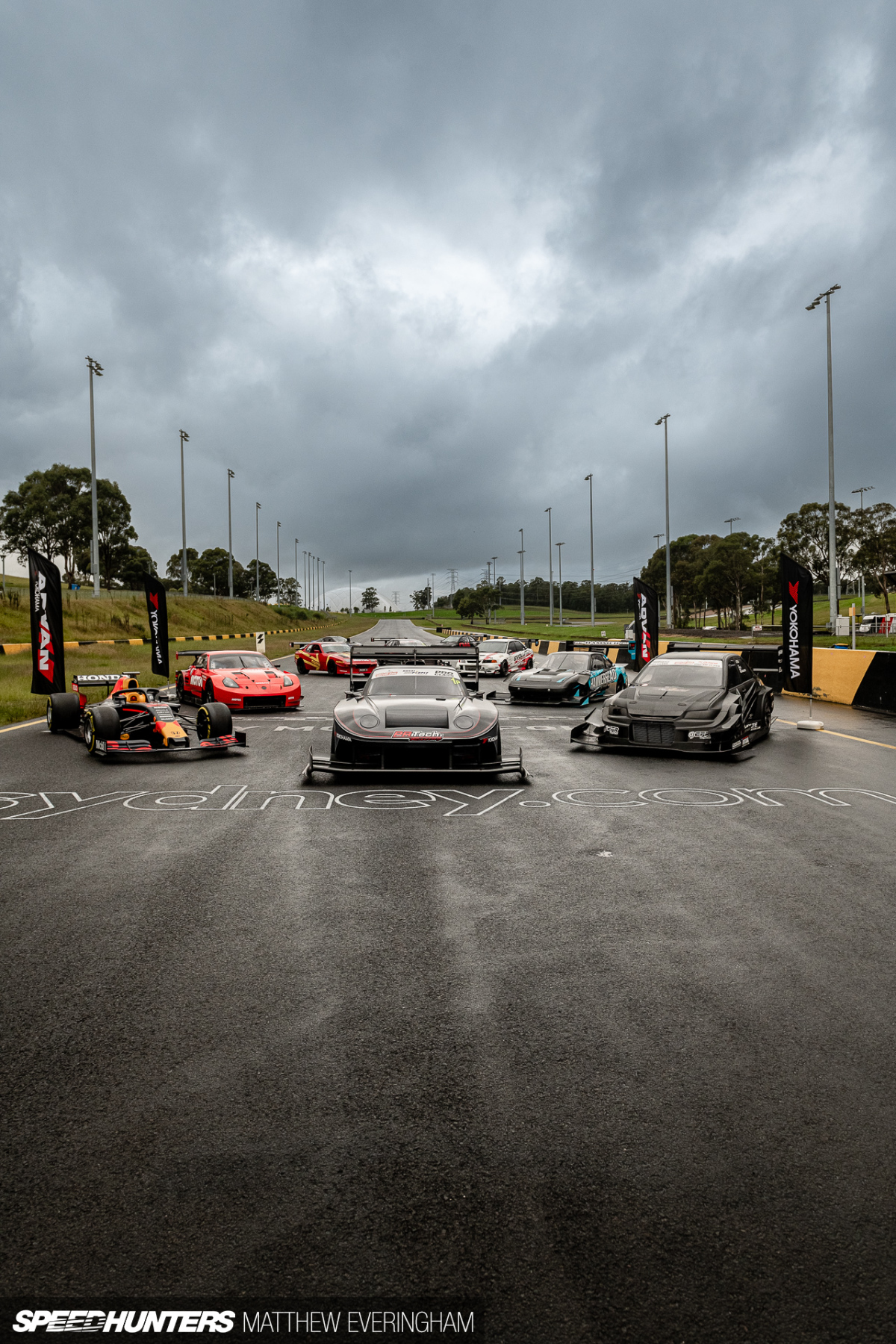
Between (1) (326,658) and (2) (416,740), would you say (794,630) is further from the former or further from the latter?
(1) (326,658)

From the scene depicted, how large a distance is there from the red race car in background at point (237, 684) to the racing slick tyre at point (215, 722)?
187 inches

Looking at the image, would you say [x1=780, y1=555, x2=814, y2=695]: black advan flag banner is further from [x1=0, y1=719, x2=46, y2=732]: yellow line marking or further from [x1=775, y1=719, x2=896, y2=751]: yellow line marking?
[x1=0, y1=719, x2=46, y2=732]: yellow line marking

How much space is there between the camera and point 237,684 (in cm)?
1806

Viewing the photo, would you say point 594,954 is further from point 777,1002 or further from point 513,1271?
point 513,1271

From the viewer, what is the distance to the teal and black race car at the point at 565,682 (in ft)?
66.1

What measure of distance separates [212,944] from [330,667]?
26.9 meters

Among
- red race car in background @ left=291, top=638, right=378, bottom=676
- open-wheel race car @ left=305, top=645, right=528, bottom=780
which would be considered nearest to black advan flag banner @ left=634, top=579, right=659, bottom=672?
red race car in background @ left=291, top=638, right=378, bottom=676

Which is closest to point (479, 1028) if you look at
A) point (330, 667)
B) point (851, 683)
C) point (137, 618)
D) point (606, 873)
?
point (606, 873)

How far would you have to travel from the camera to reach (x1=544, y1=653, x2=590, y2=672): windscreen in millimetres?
21047

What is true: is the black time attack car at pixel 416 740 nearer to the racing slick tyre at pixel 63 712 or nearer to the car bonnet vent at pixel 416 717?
the car bonnet vent at pixel 416 717

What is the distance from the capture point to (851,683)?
1916 cm

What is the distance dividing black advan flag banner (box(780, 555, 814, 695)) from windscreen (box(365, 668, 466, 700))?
9.02 metres

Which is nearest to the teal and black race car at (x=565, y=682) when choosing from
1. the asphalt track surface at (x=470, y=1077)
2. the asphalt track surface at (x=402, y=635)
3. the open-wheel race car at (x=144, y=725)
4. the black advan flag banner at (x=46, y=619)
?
the open-wheel race car at (x=144, y=725)

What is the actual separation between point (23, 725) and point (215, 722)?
5596 mm
